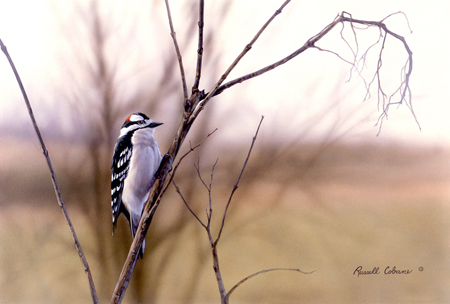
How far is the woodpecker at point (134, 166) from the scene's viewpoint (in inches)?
40.1

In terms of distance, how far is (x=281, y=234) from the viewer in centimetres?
114

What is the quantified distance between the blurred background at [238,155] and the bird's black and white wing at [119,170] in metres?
0.06

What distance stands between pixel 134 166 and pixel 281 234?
582mm

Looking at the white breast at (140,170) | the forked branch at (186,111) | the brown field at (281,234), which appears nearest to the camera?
the forked branch at (186,111)

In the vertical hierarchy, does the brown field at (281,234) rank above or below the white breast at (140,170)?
below

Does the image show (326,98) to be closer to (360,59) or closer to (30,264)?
(360,59)

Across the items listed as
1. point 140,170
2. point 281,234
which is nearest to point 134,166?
point 140,170

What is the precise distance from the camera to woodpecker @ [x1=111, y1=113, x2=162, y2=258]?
1020 mm

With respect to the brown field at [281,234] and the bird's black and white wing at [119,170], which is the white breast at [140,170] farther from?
the brown field at [281,234]

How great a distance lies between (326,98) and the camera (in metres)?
1.15

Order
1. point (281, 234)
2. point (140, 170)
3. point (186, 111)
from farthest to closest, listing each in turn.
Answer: point (281, 234) → point (140, 170) → point (186, 111)
